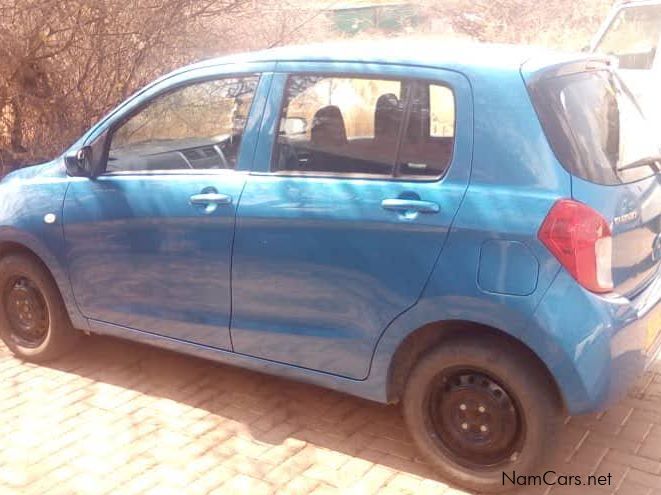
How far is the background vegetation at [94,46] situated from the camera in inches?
291

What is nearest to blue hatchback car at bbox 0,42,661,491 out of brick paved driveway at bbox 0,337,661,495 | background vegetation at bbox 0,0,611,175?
brick paved driveway at bbox 0,337,661,495

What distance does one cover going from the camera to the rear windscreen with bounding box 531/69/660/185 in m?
2.96

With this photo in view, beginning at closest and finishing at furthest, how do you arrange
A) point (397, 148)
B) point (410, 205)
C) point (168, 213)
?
point (410, 205) < point (397, 148) < point (168, 213)

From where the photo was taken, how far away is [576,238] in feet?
9.27

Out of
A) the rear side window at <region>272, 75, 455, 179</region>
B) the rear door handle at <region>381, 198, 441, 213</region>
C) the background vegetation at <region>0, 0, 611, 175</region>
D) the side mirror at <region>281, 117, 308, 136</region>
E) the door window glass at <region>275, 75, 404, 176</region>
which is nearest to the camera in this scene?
the rear door handle at <region>381, 198, 441, 213</region>

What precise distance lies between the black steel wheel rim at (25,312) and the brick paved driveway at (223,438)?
234mm

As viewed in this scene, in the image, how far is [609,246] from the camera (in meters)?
2.94

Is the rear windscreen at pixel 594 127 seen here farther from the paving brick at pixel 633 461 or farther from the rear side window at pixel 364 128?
the paving brick at pixel 633 461

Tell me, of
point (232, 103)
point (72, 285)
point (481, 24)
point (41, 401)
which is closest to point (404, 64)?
point (232, 103)

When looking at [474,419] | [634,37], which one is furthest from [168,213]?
[634,37]

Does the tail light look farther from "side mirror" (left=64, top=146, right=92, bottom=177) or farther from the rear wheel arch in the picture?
"side mirror" (left=64, top=146, right=92, bottom=177)

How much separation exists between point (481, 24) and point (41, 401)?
68.6 feet

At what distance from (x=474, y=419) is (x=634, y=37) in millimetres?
7893

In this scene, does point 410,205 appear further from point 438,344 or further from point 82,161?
point 82,161
